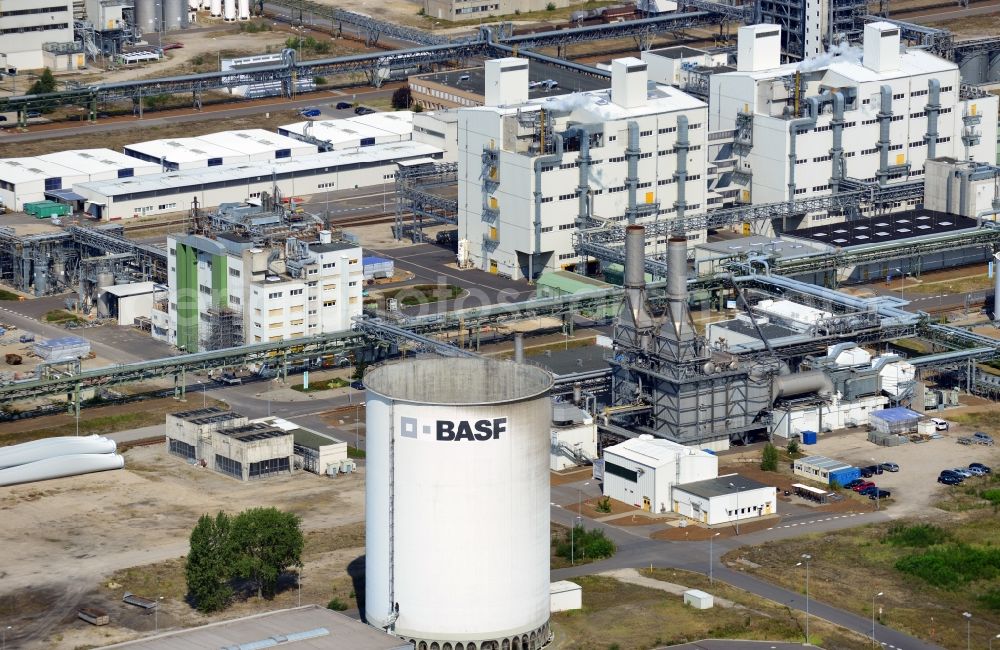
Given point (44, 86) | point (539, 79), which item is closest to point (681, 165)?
point (539, 79)

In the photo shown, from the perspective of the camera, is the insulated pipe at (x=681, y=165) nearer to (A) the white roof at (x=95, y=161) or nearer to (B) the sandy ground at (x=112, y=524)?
(A) the white roof at (x=95, y=161)

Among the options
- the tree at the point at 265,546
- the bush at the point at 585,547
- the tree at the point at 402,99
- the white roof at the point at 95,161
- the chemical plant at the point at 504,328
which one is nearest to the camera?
the chemical plant at the point at 504,328

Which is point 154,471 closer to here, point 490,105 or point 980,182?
point 490,105

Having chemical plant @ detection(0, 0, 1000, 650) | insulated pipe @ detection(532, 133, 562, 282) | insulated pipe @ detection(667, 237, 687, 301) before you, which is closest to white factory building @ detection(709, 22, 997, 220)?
chemical plant @ detection(0, 0, 1000, 650)

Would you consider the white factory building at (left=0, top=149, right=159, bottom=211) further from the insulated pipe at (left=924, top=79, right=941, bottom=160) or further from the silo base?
the silo base

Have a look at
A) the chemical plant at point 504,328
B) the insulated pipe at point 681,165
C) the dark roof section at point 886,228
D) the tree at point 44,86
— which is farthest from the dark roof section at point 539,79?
the dark roof section at point 886,228

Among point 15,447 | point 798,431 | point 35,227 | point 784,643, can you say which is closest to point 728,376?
point 798,431
